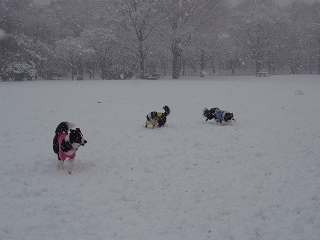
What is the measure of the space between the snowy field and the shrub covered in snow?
25.1 m

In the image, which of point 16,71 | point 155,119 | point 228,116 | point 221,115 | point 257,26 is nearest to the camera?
point 155,119

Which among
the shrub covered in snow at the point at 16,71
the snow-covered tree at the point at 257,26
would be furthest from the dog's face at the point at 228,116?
the snow-covered tree at the point at 257,26

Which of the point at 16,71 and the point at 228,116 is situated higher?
the point at 16,71

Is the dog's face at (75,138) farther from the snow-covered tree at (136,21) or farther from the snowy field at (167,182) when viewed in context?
the snow-covered tree at (136,21)

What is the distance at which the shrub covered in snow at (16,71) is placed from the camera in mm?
33656

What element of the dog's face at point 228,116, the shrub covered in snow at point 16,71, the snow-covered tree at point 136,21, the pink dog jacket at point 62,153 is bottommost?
the pink dog jacket at point 62,153

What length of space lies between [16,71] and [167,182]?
35.0 meters

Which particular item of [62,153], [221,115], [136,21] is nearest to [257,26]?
[136,21]

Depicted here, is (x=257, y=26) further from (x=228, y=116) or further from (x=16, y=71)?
(x=16, y=71)

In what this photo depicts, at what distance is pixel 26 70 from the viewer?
35.0 meters

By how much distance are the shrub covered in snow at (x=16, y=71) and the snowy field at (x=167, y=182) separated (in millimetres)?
25082

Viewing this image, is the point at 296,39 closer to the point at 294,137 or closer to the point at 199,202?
the point at 294,137

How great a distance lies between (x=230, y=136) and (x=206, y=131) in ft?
4.09

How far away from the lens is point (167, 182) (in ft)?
21.4
